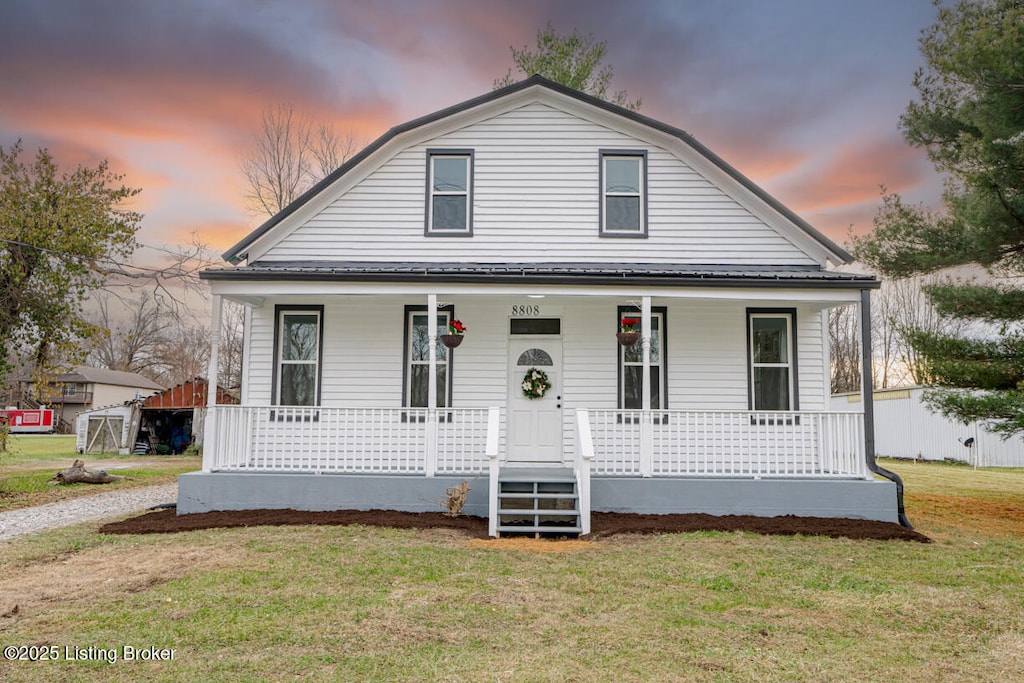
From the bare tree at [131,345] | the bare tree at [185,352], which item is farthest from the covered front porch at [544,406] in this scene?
the bare tree at [131,345]

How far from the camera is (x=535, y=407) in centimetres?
1118

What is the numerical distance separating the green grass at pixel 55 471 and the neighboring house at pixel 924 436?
68.6 ft

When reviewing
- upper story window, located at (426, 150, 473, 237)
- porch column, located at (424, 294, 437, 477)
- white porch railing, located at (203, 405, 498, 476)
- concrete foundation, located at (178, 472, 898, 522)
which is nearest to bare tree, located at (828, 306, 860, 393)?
concrete foundation, located at (178, 472, 898, 522)

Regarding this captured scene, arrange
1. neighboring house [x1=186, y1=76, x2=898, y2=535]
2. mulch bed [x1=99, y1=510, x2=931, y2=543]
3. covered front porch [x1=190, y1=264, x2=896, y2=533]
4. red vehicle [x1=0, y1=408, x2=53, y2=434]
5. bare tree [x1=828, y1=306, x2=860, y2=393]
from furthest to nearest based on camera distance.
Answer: red vehicle [x1=0, y1=408, x2=53, y2=434] < bare tree [x1=828, y1=306, x2=860, y2=393] < neighboring house [x1=186, y1=76, x2=898, y2=535] < covered front porch [x1=190, y1=264, x2=896, y2=533] < mulch bed [x1=99, y1=510, x2=931, y2=543]

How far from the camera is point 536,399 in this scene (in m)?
11.2

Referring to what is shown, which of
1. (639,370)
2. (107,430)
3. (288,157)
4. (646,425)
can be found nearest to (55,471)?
(107,430)

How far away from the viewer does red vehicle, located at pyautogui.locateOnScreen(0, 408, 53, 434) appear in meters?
40.6

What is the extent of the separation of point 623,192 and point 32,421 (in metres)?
44.8

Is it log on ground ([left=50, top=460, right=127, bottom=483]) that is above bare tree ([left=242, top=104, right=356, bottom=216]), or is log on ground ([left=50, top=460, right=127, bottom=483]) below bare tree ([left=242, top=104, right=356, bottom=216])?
below

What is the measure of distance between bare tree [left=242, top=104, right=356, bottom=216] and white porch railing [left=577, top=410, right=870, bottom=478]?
62.1 feet

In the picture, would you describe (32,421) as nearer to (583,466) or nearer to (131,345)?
(131,345)

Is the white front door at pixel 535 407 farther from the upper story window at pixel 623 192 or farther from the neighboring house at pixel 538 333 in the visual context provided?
the upper story window at pixel 623 192

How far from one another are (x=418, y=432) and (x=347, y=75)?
433 inches

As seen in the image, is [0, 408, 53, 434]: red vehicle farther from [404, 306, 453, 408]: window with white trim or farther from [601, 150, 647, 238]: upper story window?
[601, 150, 647, 238]: upper story window
